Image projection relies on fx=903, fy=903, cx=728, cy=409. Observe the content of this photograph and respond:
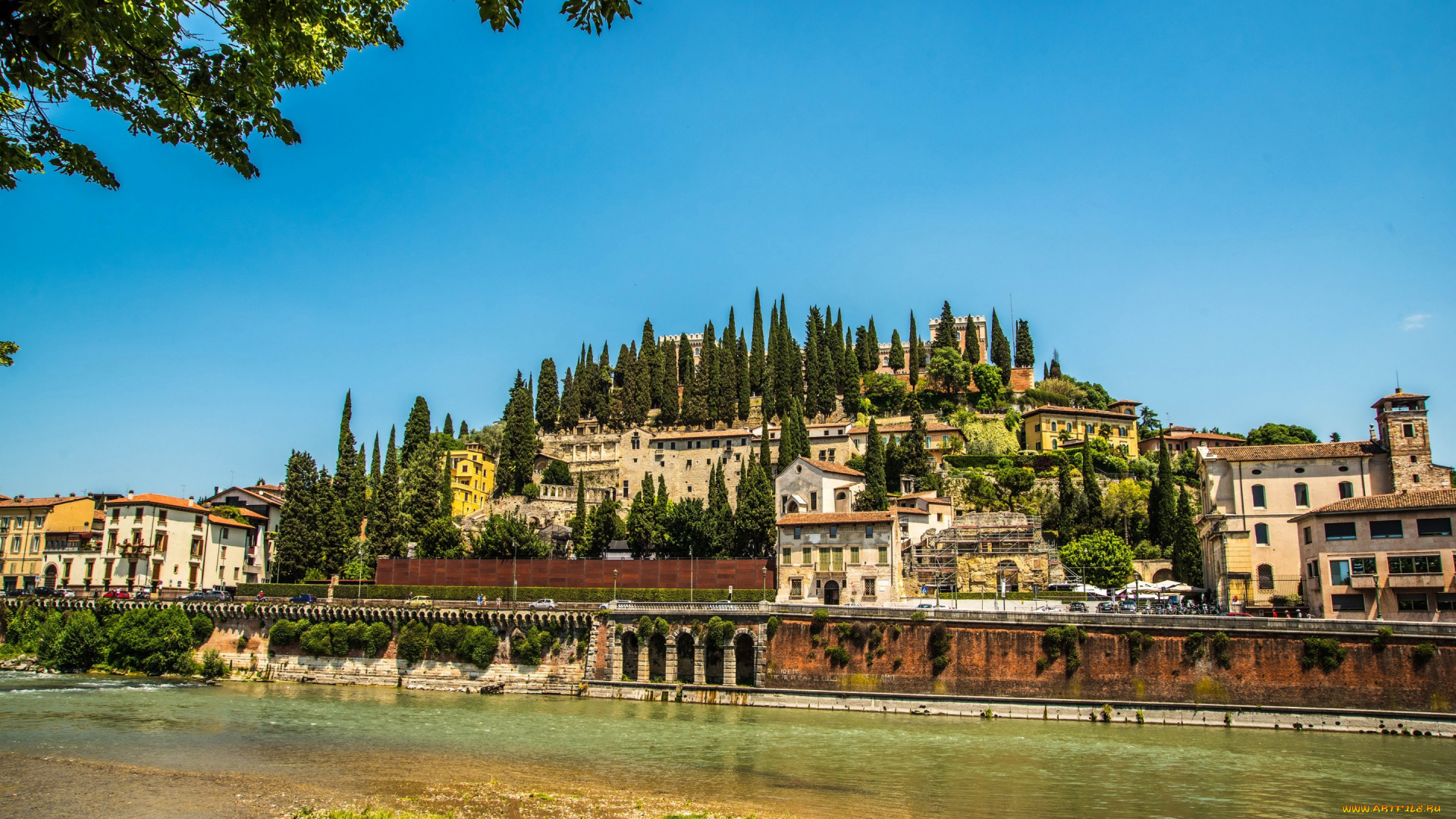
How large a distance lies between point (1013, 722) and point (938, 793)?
1299cm

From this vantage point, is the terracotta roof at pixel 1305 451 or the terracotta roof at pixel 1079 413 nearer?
the terracotta roof at pixel 1305 451

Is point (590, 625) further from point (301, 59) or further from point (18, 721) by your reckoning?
point (301, 59)

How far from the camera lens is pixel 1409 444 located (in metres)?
43.8

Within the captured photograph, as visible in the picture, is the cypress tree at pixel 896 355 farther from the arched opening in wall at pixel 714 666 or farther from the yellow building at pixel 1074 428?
the arched opening in wall at pixel 714 666

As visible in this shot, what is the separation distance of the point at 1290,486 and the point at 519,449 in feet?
202

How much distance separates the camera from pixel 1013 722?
3441 cm

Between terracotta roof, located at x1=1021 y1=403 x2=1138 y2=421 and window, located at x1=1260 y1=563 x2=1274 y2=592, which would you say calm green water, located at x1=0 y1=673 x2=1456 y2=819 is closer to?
window, located at x1=1260 y1=563 x2=1274 y2=592

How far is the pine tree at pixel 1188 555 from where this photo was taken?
50.9m

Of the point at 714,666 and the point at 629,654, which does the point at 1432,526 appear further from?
the point at 629,654

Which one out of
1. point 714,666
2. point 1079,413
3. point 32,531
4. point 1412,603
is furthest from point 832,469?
point 32,531

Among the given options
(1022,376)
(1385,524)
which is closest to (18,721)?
(1385,524)

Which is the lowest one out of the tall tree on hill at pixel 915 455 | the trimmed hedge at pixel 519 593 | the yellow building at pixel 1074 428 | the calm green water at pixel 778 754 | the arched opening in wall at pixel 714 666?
the calm green water at pixel 778 754

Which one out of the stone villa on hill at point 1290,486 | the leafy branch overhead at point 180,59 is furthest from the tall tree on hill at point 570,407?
the leafy branch overhead at point 180,59

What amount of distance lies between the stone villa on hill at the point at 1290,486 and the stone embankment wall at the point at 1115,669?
9.65 meters
